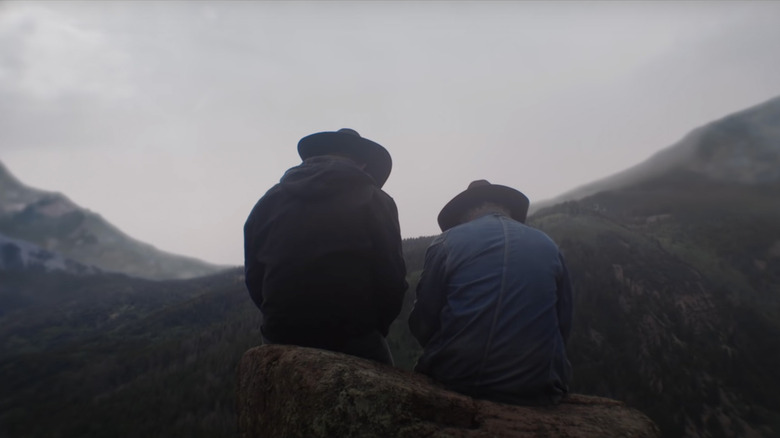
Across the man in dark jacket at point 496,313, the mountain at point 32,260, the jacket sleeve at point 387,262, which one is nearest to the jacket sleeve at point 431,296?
the man in dark jacket at point 496,313

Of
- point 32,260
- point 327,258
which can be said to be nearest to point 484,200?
point 327,258

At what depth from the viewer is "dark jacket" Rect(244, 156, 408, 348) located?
88.9 inches

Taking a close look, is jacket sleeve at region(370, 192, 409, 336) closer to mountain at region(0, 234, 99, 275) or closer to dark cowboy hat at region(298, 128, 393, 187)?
dark cowboy hat at region(298, 128, 393, 187)

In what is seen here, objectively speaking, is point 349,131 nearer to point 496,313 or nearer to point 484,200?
point 484,200

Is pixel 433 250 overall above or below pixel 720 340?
above

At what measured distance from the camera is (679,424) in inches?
333

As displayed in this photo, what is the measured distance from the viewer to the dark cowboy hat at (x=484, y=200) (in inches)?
112

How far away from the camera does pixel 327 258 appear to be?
2.26 m

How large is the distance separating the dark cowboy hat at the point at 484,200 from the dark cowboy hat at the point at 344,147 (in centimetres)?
61

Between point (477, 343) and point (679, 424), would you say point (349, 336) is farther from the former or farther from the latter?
point (679, 424)

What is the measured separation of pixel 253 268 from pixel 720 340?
44.3 feet

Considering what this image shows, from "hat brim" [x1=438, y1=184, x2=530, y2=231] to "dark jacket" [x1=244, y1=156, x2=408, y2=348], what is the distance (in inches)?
24.5

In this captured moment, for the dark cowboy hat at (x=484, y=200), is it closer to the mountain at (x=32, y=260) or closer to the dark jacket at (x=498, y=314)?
the dark jacket at (x=498, y=314)

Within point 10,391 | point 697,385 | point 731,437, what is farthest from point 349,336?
point 10,391
